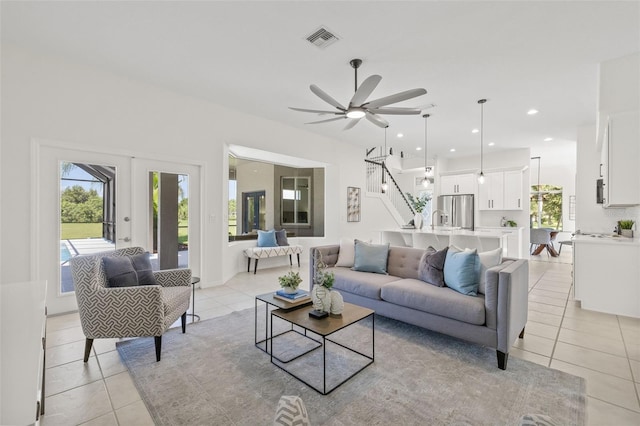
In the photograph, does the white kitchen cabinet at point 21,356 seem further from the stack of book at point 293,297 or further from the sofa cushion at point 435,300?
Result: the sofa cushion at point 435,300

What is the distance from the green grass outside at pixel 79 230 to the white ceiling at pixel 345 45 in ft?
6.57

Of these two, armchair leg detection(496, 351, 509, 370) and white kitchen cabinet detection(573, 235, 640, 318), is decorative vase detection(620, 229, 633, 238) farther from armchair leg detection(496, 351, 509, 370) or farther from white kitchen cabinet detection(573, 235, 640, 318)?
armchair leg detection(496, 351, 509, 370)

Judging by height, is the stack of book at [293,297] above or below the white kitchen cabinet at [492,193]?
below

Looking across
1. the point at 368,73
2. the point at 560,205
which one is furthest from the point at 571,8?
the point at 560,205

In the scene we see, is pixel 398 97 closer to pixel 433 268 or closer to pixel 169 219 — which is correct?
pixel 433 268

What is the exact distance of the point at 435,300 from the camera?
8.79ft

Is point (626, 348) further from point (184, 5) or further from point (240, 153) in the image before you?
point (240, 153)

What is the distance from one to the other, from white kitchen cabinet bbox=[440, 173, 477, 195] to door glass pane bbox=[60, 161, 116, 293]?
833 cm

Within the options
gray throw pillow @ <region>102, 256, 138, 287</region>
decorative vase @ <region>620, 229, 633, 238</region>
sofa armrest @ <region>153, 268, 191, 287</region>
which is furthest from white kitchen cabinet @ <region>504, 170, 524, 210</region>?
gray throw pillow @ <region>102, 256, 138, 287</region>

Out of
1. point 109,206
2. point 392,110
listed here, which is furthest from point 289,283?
point 109,206

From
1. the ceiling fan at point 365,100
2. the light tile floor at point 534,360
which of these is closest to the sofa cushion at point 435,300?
the light tile floor at point 534,360

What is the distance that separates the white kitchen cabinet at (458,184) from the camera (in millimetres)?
8430

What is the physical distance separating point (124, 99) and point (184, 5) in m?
1.99

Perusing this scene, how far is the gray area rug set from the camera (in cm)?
181
